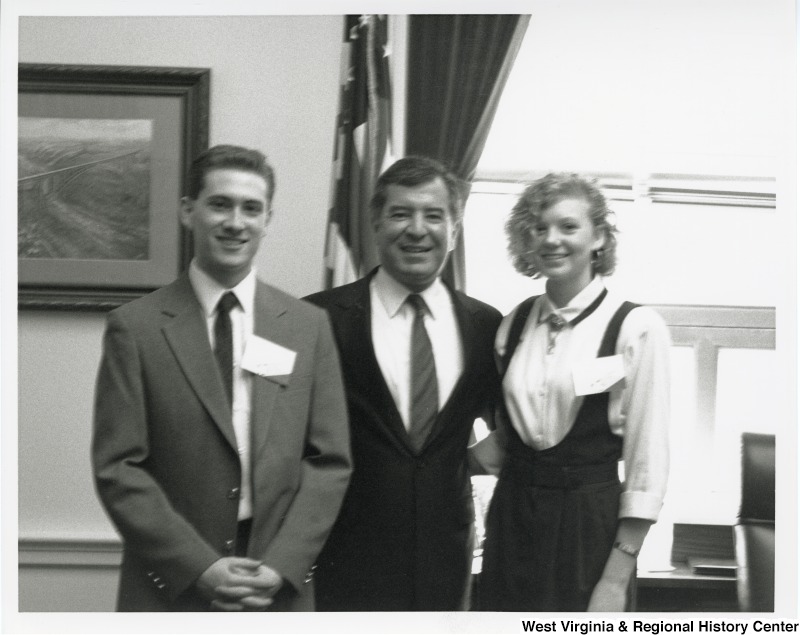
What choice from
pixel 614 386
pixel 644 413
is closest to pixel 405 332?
pixel 614 386

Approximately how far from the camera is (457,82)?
2613 mm

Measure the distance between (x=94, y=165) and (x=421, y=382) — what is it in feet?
3.88

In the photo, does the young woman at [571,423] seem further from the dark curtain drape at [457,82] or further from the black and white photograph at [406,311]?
the dark curtain drape at [457,82]

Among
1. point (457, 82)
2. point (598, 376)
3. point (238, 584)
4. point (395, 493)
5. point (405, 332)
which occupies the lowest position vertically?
point (238, 584)

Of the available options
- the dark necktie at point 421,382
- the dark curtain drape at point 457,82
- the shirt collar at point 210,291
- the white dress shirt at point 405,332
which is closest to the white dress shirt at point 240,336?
the shirt collar at point 210,291

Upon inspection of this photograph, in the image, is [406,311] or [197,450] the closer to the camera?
[197,450]

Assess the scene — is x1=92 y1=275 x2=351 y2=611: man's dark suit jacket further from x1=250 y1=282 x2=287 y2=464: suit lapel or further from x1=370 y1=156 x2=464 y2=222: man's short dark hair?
x1=370 y1=156 x2=464 y2=222: man's short dark hair

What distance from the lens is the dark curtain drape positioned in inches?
102

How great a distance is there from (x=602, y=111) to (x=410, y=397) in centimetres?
103

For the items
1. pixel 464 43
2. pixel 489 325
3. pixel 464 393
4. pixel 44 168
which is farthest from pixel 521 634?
pixel 44 168

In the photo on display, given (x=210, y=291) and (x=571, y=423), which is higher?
(x=210, y=291)

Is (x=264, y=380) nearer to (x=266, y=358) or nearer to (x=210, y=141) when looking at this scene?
(x=266, y=358)

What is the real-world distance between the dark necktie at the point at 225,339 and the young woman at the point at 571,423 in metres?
0.76

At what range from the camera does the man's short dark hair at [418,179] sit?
257 cm
